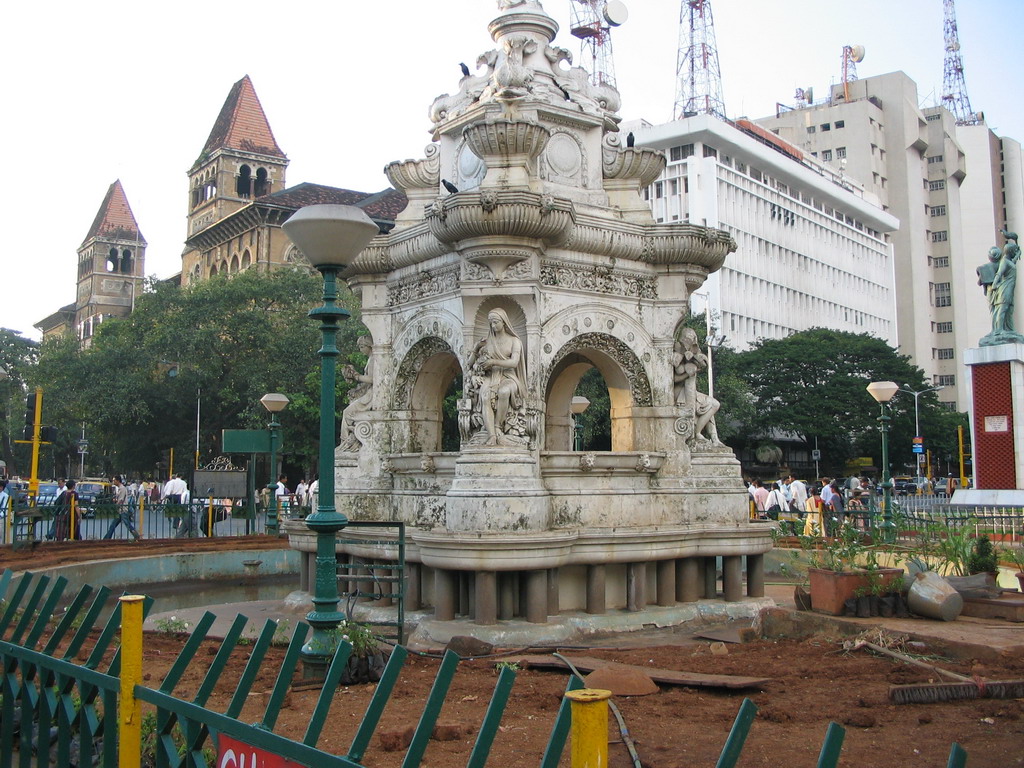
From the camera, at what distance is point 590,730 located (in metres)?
2.60

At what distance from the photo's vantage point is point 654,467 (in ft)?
35.7

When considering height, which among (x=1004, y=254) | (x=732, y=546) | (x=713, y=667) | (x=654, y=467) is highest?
(x=1004, y=254)

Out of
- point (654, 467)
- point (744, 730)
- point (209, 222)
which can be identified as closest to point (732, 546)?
point (654, 467)

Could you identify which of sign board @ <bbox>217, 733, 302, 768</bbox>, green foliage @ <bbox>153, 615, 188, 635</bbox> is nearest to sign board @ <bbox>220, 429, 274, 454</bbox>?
green foliage @ <bbox>153, 615, 188, 635</bbox>

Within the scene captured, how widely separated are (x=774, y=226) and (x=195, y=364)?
48.0 meters

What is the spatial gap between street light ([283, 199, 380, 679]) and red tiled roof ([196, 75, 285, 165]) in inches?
3213

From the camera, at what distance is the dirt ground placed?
523 centimetres

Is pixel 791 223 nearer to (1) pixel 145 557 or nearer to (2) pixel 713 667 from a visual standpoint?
(1) pixel 145 557

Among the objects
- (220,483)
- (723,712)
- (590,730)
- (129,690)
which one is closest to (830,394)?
(220,483)

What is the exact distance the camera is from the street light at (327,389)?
6.89 metres

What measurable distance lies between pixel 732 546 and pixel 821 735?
5.42m

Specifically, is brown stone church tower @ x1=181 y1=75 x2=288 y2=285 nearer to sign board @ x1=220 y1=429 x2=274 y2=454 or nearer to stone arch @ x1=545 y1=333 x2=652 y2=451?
sign board @ x1=220 y1=429 x2=274 y2=454

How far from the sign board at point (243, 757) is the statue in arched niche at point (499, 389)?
639cm

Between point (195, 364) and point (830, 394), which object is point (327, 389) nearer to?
point (195, 364)
